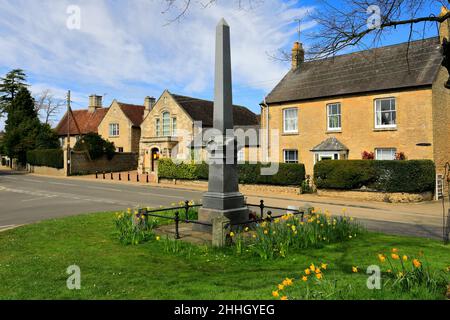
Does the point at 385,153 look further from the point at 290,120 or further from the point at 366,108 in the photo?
the point at 290,120

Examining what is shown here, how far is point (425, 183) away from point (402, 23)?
1645cm

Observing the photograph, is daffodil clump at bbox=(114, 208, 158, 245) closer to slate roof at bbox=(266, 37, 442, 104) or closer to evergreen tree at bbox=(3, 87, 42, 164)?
slate roof at bbox=(266, 37, 442, 104)

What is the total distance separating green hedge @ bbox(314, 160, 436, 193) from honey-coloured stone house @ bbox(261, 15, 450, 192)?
1.61 metres

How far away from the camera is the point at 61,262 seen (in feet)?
24.1

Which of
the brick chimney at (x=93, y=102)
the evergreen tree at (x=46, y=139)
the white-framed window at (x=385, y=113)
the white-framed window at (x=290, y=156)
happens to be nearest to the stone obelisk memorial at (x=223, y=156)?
the white-framed window at (x=385, y=113)

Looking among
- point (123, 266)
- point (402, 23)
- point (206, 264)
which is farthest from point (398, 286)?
point (123, 266)

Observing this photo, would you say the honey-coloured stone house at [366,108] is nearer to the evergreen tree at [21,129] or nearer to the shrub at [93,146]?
the shrub at [93,146]

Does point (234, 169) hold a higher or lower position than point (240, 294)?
higher

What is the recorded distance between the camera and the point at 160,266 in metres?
7.18

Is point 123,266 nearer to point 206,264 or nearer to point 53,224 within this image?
point 206,264

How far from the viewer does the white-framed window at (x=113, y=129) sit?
51.5m

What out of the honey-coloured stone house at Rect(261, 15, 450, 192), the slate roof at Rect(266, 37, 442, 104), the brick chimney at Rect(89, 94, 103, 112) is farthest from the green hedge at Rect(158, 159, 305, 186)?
the brick chimney at Rect(89, 94, 103, 112)

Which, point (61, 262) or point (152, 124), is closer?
point (61, 262)

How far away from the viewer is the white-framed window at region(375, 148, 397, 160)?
2416 centimetres
